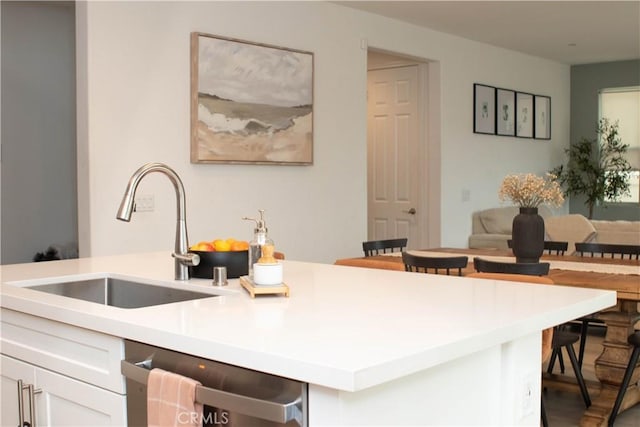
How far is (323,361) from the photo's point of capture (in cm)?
131

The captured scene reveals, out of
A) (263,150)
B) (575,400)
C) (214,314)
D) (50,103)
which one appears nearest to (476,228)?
(263,150)

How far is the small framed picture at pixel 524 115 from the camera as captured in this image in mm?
8578

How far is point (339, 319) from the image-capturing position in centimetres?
172

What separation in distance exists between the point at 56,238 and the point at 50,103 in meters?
1.12

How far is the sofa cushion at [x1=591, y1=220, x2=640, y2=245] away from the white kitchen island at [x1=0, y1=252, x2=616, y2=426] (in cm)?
420

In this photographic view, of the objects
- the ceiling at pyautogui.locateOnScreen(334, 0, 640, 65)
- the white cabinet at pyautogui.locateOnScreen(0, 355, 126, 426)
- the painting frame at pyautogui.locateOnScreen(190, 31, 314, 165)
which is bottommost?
the white cabinet at pyautogui.locateOnScreen(0, 355, 126, 426)

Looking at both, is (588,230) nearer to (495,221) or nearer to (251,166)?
(495,221)

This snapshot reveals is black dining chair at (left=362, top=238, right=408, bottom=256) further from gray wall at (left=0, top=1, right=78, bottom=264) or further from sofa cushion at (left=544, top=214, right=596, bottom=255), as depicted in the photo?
gray wall at (left=0, top=1, right=78, bottom=264)

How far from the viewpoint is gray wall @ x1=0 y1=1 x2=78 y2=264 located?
5.89m

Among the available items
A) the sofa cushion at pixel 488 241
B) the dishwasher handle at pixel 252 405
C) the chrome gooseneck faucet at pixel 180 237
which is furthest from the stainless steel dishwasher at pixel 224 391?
the sofa cushion at pixel 488 241

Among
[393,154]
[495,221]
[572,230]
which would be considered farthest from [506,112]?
[572,230]

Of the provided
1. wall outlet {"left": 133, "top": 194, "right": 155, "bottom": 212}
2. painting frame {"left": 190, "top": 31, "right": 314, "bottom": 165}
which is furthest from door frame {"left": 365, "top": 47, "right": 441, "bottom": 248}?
wall outlet {"left": 133, "top": 194, "right": 155, "bottom": 212}

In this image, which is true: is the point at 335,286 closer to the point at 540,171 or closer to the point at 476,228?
the point at 476,228

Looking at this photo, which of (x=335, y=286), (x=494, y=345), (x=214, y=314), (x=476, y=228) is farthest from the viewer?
(x=476, y=228)
